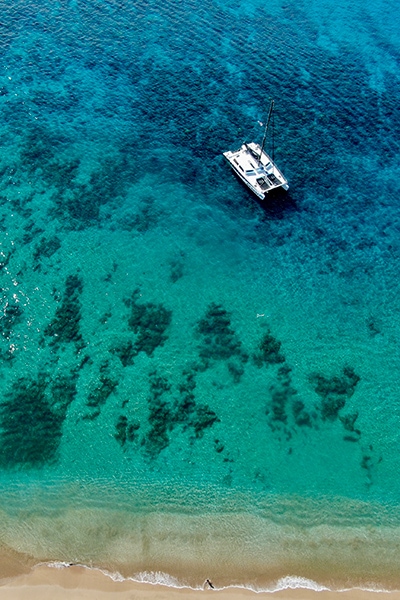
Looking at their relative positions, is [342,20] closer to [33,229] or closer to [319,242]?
[319,242]

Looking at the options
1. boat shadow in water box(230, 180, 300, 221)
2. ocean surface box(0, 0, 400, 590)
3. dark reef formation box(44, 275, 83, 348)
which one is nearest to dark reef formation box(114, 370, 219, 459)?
ocean surface box(0, 0, 400, 590)

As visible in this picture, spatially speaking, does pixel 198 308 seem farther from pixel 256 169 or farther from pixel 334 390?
pixel 256 169

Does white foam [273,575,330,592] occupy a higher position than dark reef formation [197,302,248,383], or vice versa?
dark reef formation [197,302,248,383]

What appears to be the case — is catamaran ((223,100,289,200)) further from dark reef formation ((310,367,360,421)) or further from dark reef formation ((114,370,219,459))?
dark reef formation ((114,370,219,459))

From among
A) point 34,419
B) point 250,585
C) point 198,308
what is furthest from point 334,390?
point 34,419

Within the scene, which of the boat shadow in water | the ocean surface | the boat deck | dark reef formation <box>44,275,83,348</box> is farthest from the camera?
the boat deck

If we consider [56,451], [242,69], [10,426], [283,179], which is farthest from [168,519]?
[242,69]
